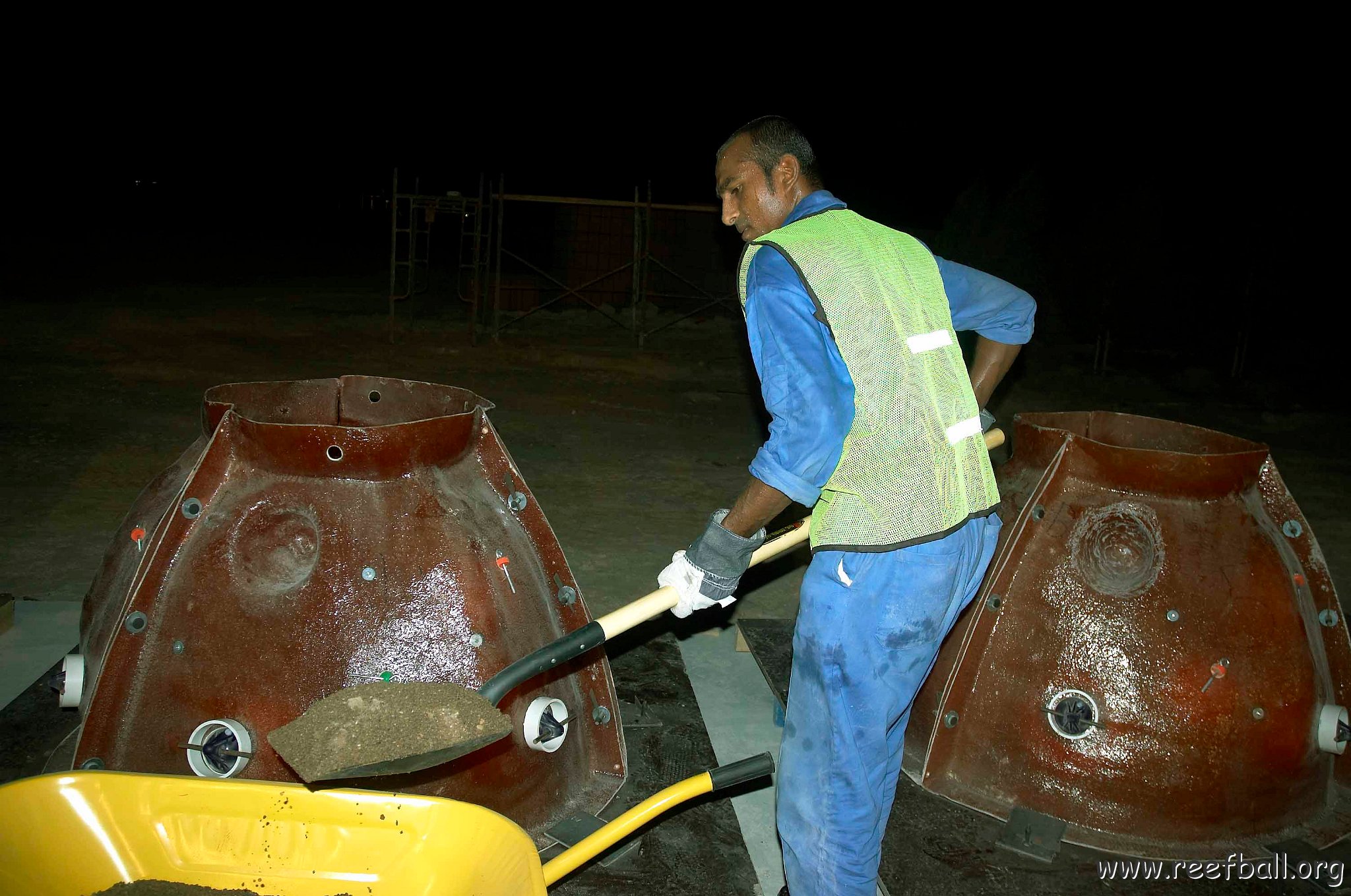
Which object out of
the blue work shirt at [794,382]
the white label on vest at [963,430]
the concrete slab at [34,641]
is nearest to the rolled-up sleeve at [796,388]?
the blue work shirt at [794,382]

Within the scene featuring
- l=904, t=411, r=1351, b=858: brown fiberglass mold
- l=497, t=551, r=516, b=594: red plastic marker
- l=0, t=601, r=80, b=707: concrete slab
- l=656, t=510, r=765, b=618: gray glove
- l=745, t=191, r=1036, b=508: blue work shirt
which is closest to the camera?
l=745, t=191, r=1036, b=508: blue work shirt

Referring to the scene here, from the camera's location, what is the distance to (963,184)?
19766 millimetres

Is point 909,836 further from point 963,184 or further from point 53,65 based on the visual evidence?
point 53,65

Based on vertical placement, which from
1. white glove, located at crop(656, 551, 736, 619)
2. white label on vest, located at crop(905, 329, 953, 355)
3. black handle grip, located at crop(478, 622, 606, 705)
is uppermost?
white label on vest, located at crop(905, 329, 953, 355)

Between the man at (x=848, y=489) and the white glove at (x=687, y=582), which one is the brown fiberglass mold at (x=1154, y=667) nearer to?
the man at (x=848, y=489)

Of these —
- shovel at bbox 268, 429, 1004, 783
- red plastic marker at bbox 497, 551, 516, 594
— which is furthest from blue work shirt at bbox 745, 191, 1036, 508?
red plastic marker at bbox 497, 551, 516, 594

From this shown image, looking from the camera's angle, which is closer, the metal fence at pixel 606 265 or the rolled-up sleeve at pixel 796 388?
the rolled-up sleeve at pixel 796 388

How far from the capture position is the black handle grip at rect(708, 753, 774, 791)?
2.04 metres

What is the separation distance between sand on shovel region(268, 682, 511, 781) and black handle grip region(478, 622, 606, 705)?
4 centimetres

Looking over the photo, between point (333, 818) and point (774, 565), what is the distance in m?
3.56

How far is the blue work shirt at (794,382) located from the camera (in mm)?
2062

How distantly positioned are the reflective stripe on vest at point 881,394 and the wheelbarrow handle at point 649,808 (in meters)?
0.52

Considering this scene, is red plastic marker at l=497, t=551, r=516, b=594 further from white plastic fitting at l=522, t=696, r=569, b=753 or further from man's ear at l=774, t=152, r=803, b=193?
man's ear at l=774, t=152, r=803, b=193

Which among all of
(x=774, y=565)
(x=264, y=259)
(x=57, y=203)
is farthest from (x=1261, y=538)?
(x=57, y=203)
